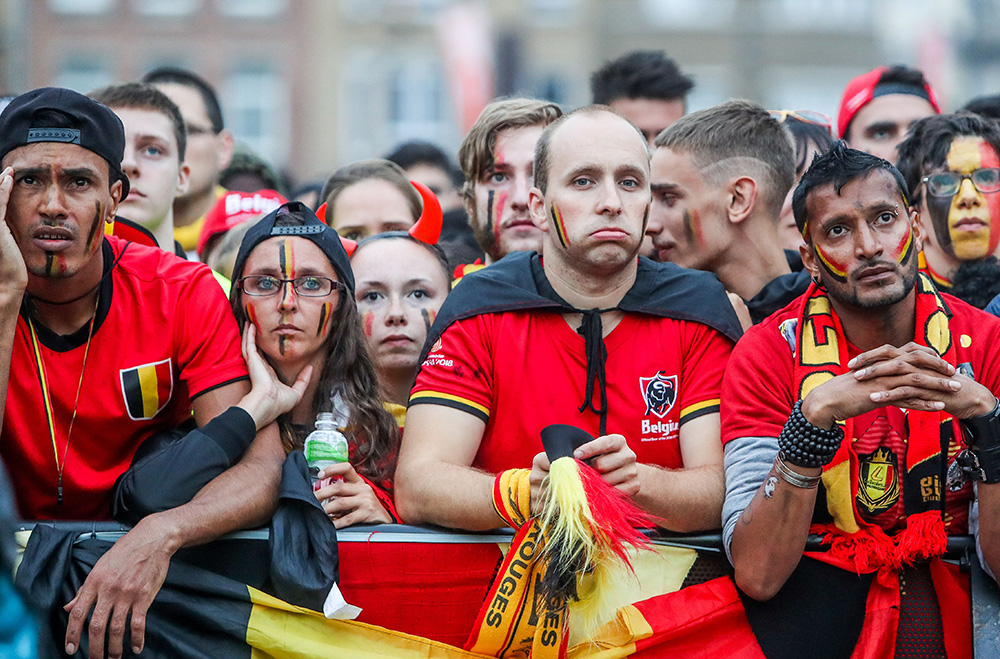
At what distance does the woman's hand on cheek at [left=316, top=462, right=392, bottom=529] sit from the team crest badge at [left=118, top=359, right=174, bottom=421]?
571 millimetres

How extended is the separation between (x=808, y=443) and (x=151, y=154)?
3.45 meters

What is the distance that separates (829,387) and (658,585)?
781 mm

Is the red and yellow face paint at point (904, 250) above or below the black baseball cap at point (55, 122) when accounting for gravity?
below

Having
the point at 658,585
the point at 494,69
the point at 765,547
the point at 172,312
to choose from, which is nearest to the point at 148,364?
the point at 172,312

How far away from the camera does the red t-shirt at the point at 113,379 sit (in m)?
3.62

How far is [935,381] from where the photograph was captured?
3.23m

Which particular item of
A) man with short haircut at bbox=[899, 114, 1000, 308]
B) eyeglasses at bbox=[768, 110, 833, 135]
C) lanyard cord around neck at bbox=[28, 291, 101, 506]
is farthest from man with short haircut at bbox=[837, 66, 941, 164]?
lanyard cord around neck at bbox=[28, 291, 101, 506]

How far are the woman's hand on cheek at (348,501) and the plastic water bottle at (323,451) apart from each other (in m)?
0.04

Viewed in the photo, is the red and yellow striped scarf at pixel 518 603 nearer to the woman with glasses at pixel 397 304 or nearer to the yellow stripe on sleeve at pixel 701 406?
the yellow stripe on sleeve at pixel 701 406

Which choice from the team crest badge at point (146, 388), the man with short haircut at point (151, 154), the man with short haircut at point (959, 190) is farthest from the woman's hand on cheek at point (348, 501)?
the man with short haircut at point (959, 190)

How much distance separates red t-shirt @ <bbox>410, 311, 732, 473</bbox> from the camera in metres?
3.81

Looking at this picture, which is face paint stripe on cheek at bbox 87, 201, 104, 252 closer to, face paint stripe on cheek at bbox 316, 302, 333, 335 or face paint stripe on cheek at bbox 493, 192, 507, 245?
face paint stripe on cheek at bbox 316, 302, 333, 335

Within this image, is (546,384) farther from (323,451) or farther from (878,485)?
(878,485)

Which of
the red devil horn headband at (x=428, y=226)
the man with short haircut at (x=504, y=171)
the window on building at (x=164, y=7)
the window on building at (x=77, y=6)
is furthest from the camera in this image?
the window on building at (x=77, y=6)
